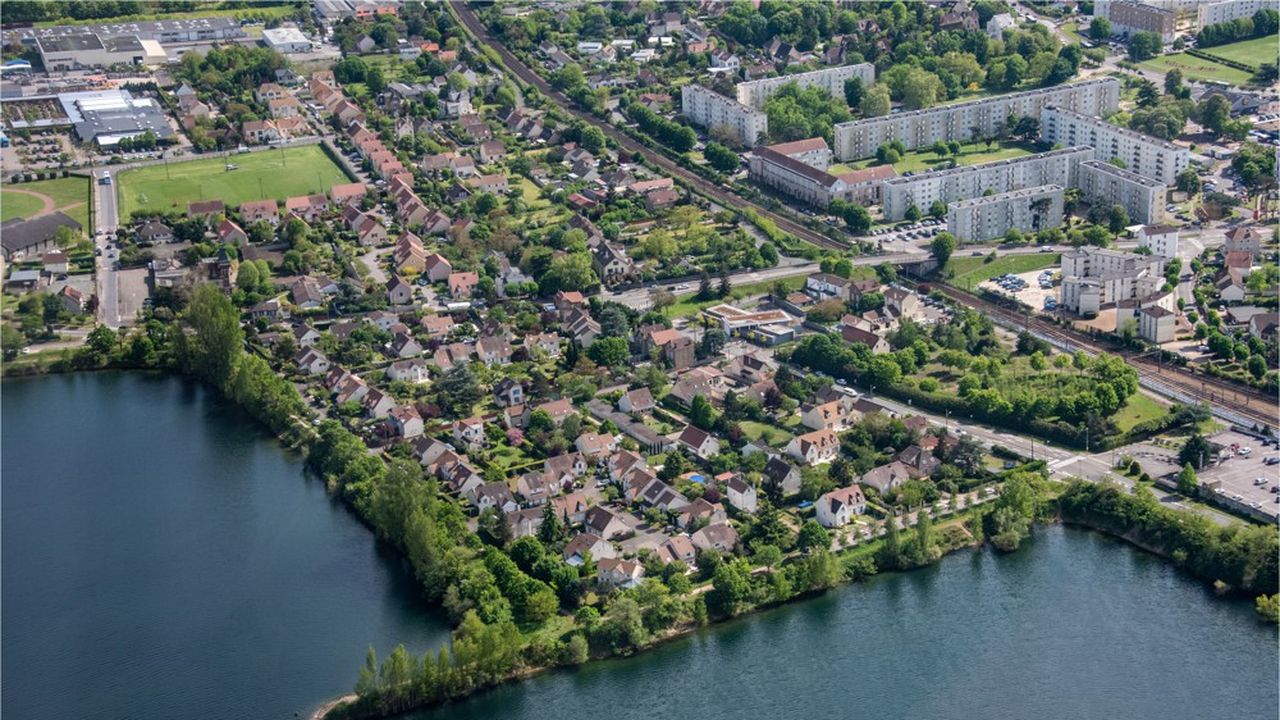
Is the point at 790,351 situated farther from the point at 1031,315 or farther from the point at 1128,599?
the point at 1128,599

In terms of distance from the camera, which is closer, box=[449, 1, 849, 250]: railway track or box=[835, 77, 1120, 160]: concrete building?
box=[449, 1, 849, 250]: railway track

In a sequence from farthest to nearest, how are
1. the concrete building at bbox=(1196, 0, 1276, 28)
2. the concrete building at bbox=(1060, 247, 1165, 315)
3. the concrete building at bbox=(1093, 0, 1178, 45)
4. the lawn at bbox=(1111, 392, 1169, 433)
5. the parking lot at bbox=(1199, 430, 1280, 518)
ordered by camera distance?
the concrete building at bbox=(1196, 0, 1276, 28), the concrete building at bbox=(1093, 0, 1178, 45), the concrete building at bbox=(1060, 247, 1165, 315), the lawn at bbox=(1111, 392, 1169, 433), the parking lot at bbox=(1199, 430, 1280, 518)

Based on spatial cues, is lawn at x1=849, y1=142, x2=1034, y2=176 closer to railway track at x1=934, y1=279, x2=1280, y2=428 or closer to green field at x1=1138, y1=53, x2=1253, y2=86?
green field at x1=1138, y1=53, x2=1253, y2=86

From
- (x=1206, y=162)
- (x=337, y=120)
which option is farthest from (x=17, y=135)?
(x=1206, y=162)

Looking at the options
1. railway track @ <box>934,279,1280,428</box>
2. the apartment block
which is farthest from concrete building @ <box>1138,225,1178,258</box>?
railway track @ <box>934,279,1280,428</box>

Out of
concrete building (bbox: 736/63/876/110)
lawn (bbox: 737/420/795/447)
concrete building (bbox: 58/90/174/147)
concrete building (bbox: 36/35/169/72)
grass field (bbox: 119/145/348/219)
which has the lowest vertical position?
lawn (bbox: 737/420/795/447)

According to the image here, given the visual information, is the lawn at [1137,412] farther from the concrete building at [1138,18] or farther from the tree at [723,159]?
the concrete building at [1138,18]

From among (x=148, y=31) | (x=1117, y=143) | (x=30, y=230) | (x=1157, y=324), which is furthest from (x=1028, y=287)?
(x=148, y=31)

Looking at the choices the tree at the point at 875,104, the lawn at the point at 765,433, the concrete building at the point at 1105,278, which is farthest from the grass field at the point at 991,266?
the tree at the point at 875,104
